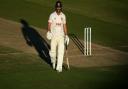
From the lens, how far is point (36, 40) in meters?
23.5

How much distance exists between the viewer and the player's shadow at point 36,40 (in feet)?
68.1

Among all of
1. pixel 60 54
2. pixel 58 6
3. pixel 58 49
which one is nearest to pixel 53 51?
pixel 58 49

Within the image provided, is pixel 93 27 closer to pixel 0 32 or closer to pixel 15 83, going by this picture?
pixel 0 32

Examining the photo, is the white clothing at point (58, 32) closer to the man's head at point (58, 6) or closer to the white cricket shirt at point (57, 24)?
the white cricket shirt at point (57, 24)

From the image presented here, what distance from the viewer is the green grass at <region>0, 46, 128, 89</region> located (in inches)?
599

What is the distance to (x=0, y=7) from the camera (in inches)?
1225

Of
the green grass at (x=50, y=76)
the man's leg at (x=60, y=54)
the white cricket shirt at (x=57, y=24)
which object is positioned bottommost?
the green grass at (x=50, y=76)

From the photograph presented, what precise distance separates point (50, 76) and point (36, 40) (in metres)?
7.00

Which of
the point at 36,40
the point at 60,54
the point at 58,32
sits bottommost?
the point at 60,54

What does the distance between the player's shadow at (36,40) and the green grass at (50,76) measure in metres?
1.03

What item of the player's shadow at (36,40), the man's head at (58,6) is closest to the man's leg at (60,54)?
the man's head at (58,6)

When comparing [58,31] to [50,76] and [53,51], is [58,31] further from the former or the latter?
[50,76]

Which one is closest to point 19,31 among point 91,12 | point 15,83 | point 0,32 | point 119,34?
point 0,32

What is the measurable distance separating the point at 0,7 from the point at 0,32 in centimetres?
625
